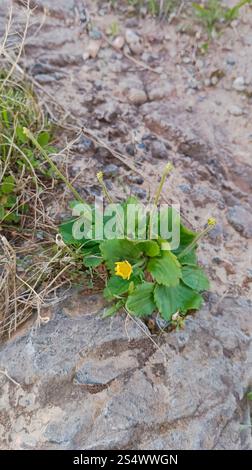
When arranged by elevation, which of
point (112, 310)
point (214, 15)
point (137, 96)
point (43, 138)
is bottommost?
point (112, 310)

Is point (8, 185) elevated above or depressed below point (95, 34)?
→ below

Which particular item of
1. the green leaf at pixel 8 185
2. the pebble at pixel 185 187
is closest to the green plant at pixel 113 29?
the pebble at pixel 185 187

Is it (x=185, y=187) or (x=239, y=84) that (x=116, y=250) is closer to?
(x=185, y=187)

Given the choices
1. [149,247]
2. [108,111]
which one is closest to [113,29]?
[108,111]

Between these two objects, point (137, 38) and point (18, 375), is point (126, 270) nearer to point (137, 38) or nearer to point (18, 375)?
point (18, 375)

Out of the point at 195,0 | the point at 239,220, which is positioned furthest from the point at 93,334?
the point at 195,0
